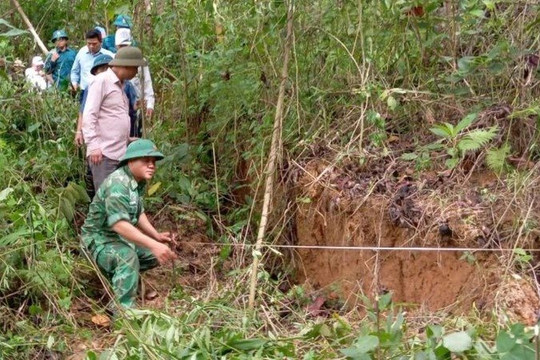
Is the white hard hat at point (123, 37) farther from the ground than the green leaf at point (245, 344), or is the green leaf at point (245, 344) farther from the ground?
the white hard hat at point (123, 37)

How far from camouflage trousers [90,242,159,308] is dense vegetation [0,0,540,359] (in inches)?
9.7

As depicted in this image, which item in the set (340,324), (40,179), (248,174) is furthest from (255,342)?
(40,179)

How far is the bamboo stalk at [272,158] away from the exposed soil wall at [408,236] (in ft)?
1.44

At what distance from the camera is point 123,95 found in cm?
801

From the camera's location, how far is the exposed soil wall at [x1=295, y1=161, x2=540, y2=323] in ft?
21.2

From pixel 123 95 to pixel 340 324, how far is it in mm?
2785

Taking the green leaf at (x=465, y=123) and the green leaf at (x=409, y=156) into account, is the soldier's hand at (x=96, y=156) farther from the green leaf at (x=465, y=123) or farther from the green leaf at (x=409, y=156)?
the green leaf at (x=465, y=123)

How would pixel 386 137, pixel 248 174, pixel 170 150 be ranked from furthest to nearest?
pixel 170 150 → pixel 248 174 → pixel 386 137

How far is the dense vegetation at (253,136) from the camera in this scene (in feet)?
20.1

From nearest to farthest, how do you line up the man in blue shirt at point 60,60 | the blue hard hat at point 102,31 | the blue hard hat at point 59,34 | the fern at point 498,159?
1. the fern at point 498,159
2. the blue hard hat at point 102,31
3. the man in blue shirt at point 60,60
4. the blue hard hat at point 59,34

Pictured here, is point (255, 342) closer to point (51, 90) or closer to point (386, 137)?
point (386, 137)

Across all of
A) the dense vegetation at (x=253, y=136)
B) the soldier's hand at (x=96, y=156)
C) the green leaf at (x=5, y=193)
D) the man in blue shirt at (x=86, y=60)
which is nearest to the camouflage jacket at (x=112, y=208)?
the dense vegetation at (x=253, y=136)

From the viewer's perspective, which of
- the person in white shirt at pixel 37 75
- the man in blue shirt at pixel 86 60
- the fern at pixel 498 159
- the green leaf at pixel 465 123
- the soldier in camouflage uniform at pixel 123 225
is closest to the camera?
the green leaf at pixel 465 123

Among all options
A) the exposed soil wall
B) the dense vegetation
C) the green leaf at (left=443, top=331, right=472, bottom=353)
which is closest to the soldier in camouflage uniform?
the dense vegetation
